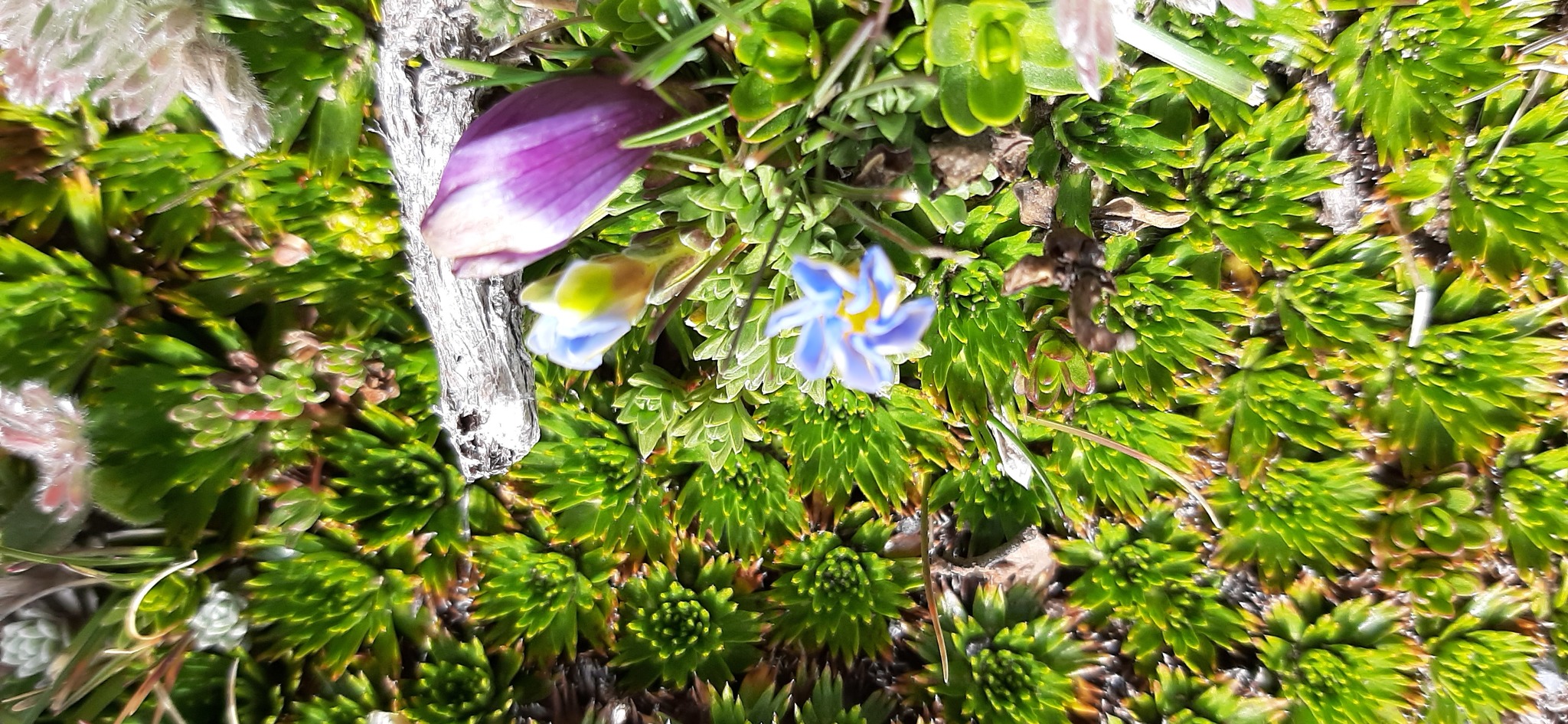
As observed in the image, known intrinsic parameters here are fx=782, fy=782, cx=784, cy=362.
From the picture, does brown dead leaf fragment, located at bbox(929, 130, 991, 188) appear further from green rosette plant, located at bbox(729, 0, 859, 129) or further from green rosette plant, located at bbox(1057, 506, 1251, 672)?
green rosette plant, located at bbox(1057, 506, 1251, 672)

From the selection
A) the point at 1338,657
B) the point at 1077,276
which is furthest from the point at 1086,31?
the point at 1338,657

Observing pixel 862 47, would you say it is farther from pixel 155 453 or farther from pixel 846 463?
pixel 155 453

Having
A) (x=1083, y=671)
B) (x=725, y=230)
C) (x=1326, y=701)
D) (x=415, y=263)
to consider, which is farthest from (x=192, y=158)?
(x=1326, y=701)

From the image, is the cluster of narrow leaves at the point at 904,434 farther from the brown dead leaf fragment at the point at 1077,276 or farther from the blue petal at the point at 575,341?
the blue petal at the point at 575,341

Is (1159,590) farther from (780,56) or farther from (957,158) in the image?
(780,56)

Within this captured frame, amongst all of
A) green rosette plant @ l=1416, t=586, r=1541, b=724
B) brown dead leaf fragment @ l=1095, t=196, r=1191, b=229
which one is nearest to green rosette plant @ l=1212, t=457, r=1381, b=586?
green rosette plant @ l=1416, t=586, r=1541, b=724

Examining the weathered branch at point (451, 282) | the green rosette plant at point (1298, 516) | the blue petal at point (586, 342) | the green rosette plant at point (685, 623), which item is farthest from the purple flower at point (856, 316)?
the green rosette plant at point (1298, 516)
